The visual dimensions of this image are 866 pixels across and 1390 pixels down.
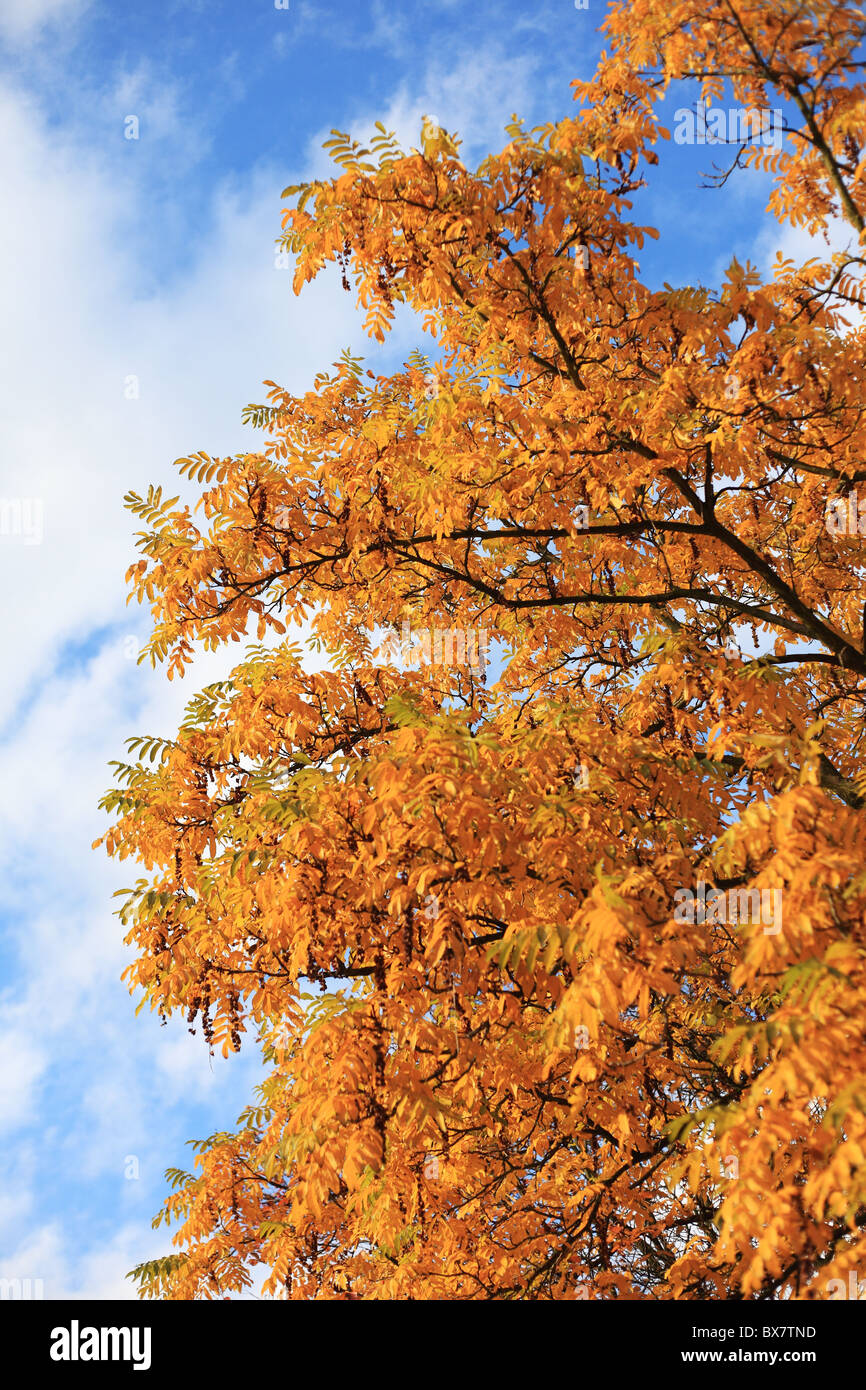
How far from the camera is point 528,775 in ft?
21.7

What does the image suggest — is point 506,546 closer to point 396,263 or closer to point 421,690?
point 421,690

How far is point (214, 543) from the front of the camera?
849 centimetres

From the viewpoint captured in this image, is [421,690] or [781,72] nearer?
[781,72]

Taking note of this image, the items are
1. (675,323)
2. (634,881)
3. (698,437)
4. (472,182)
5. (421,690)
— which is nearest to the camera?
(634,881)

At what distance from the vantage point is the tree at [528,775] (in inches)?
212

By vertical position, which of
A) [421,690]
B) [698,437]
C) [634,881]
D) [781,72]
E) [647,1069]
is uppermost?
[781,72]

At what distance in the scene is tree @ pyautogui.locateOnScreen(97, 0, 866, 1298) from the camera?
17.7ft

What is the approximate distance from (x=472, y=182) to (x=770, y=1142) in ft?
21.6

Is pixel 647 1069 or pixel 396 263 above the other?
pixel 396 263

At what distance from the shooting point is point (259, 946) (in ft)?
24.0
